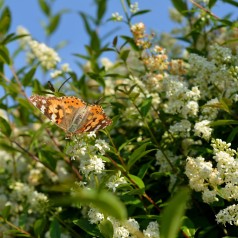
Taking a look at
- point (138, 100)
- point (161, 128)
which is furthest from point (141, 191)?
point (138, 100)

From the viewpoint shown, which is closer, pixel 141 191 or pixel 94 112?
pixel 141 191

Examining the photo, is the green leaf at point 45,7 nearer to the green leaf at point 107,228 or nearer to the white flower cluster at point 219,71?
the white flower cluster at point 219,71

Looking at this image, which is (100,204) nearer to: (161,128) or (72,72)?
(161,128)

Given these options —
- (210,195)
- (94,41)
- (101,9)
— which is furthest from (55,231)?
(101,9)

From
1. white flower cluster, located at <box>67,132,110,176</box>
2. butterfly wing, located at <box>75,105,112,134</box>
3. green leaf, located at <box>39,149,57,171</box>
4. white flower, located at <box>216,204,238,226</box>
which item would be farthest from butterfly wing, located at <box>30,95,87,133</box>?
white flower, located at <box>216,204,238,226</box>

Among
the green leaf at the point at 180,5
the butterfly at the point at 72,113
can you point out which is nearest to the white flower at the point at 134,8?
the green leaf at the point at 180,5

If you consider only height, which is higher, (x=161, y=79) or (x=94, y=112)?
(x=161, y=79)

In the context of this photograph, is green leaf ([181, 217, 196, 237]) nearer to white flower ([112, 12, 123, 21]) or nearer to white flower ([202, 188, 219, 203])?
white flower ([202, 188, 219, 203])

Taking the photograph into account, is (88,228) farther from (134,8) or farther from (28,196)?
(134,8)
